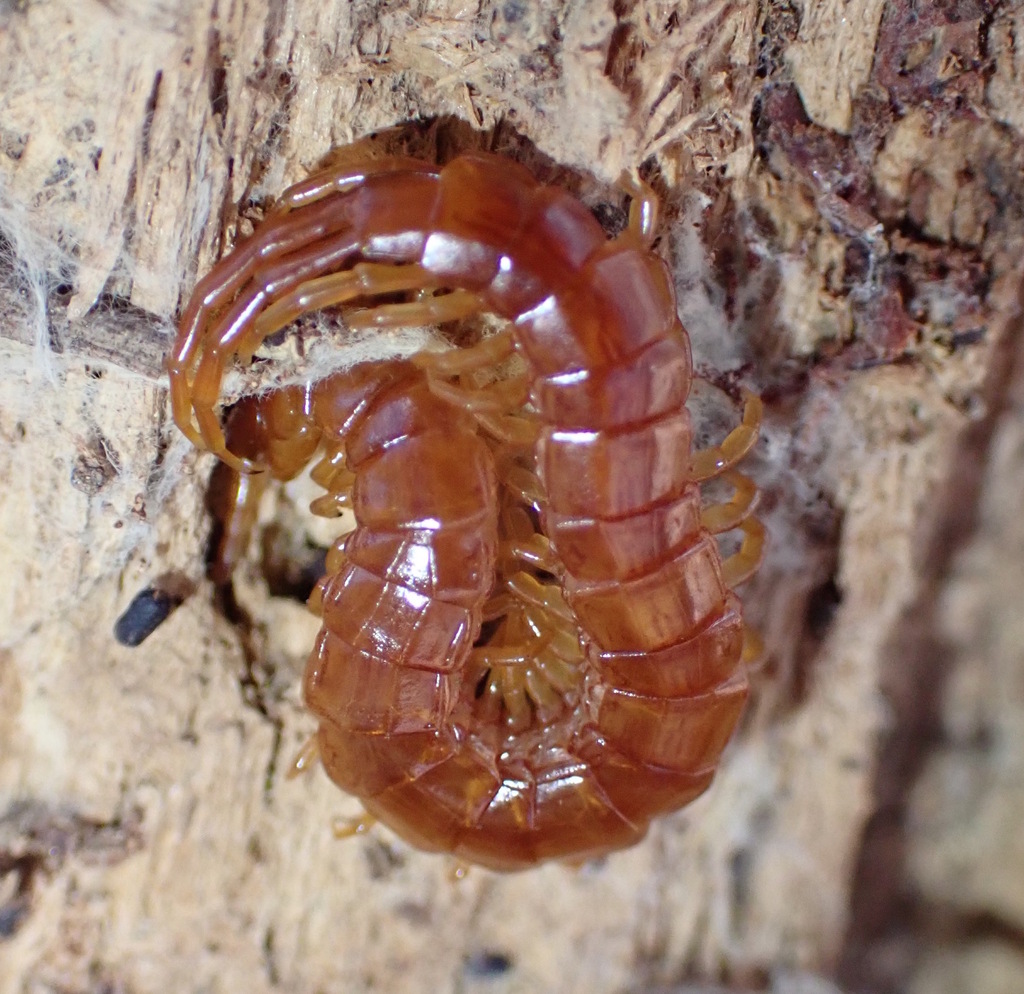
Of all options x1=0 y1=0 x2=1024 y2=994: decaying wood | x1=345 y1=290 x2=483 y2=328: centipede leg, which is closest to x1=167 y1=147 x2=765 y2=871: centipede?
x1=345 y1=290 x2=483 y2=328: centipede leg

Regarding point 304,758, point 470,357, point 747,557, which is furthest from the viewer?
point 304,758

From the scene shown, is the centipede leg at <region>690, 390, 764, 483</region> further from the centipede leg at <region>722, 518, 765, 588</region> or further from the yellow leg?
the yellow leg

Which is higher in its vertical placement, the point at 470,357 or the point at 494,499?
the point at 470,357

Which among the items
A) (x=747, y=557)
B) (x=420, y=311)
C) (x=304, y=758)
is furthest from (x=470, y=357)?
(x=304, y=758)

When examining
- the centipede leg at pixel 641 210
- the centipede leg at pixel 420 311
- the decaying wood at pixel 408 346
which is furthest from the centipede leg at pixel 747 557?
the centipede leg at pixel 420 311

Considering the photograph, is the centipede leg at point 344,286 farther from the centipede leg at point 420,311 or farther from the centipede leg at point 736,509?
the centipede leg at point 736,509

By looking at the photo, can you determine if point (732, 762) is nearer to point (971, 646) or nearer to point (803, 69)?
point (971, 646)

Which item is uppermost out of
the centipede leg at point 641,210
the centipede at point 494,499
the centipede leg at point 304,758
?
the centipede leg at point 641,210

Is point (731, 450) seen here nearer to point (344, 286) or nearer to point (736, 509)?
point (736, 509)
